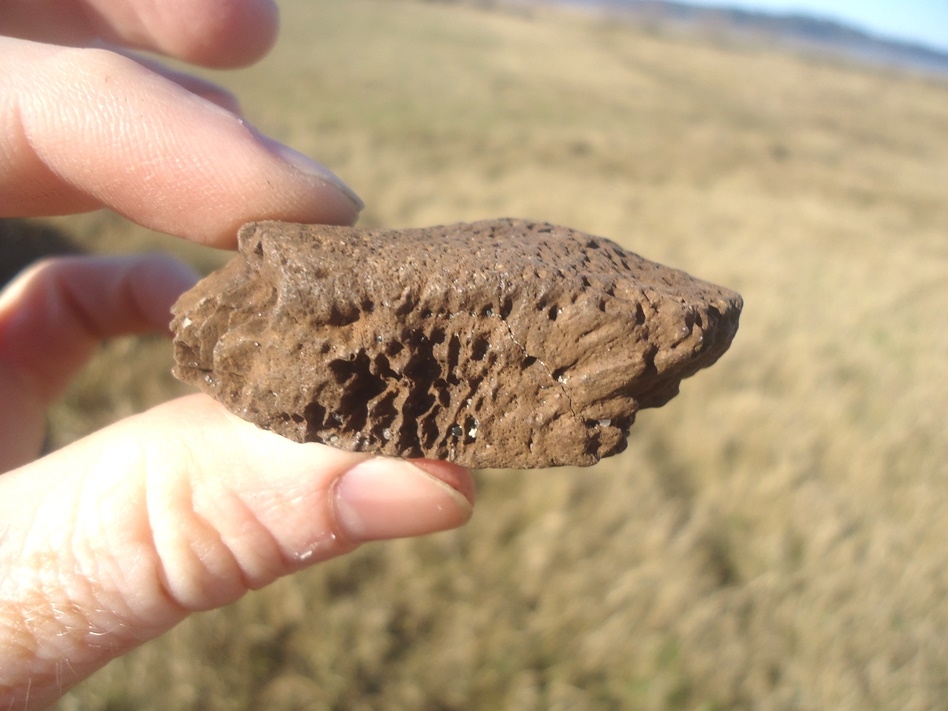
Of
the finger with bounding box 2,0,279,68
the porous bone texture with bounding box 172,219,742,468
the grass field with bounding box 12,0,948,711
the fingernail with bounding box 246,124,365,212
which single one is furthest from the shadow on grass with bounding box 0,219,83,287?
the porous bone texture with bounding box 172,219,742,468

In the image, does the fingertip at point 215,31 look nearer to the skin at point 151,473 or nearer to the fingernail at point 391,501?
the skin at point 151,473

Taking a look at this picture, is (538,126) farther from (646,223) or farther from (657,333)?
(657,333)

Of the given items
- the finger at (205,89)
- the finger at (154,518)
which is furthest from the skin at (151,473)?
the finger at (205,89)

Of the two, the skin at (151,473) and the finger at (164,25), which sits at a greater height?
the finger at (164,25)

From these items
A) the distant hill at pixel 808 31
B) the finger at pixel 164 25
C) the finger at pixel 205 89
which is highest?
the distant hill at pixel 808 31

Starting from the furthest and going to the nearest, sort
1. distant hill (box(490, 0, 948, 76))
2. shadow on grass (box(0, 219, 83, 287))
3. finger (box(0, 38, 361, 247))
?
distant hill (box(490, 0, 948, 76)) → shadow on grass (box(0, 219, 83, 287)) → finger (box(0, 38, 361, 247))

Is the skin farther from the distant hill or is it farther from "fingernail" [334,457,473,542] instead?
the distant hill
